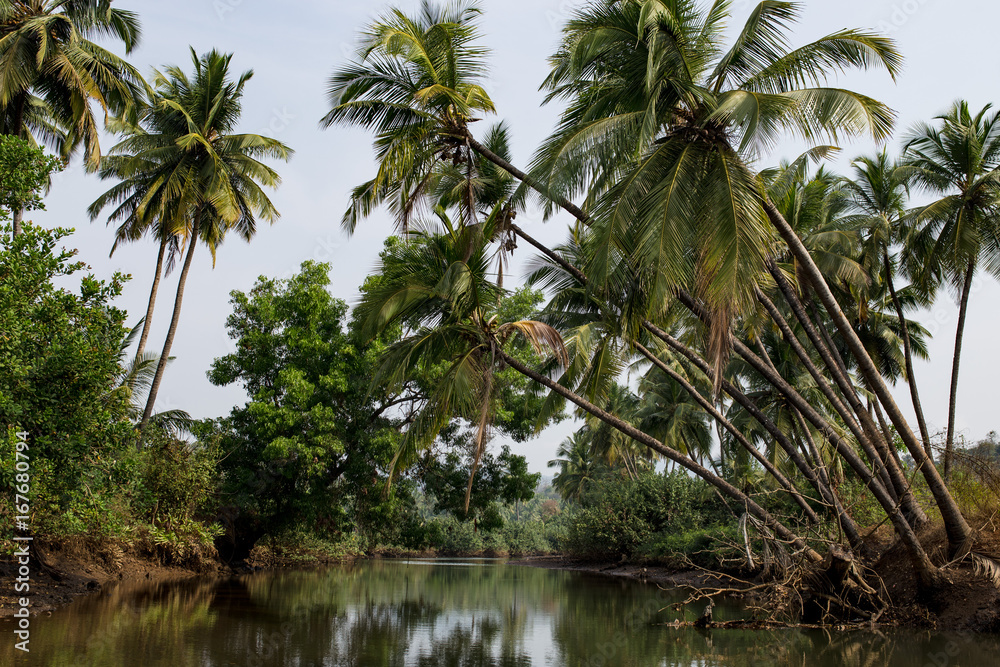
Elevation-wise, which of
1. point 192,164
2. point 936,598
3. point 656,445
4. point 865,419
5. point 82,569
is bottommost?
point 82,569

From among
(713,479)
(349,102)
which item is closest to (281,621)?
(713,479)

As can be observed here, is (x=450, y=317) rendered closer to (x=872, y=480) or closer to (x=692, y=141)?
(x=692, y=141)

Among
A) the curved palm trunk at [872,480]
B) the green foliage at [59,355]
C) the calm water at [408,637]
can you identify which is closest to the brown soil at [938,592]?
the curved palm trunk at [872,480]

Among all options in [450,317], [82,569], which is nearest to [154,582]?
[82,569]

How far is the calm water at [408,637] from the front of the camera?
7238 millimetres

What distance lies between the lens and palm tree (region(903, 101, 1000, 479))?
12.5 meters

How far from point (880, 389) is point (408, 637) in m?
7.66

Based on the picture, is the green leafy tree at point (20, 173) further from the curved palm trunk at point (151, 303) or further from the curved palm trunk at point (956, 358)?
the curved palm trunk at point (956, 358)

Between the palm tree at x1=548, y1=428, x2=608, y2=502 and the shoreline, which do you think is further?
the palm tree at x1=548, y1=428, x2=608, y2=502

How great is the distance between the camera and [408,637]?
906 centimetres

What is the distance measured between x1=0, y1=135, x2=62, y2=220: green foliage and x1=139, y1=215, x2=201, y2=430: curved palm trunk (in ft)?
24.8

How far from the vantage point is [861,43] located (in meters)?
8.33

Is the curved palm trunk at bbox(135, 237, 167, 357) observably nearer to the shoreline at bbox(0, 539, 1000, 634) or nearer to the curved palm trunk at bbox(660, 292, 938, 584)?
the shoreline at bbox(0, 539, 1000, 634)

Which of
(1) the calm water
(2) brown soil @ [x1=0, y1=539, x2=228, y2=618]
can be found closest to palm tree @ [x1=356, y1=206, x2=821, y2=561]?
(1) the calm water
